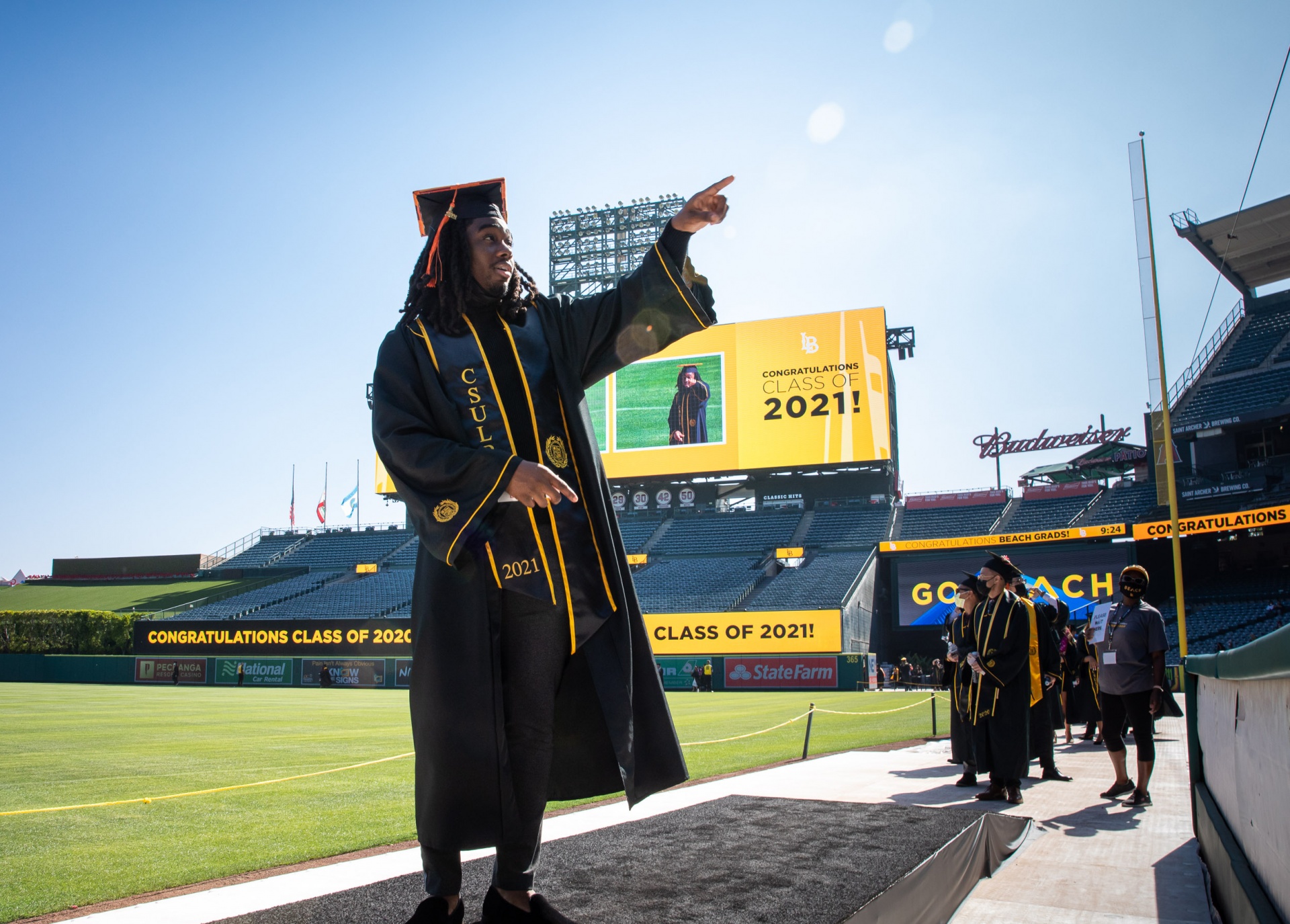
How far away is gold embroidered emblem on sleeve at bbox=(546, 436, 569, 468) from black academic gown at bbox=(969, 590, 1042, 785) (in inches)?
203

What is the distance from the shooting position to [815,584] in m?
33.2

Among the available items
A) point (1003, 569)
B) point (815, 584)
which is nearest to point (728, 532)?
point (815, 584)

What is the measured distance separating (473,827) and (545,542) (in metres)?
0.66

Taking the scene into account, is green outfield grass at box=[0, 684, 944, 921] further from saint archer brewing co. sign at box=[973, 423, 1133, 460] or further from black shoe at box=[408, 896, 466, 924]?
saint archer brewing co. sign at box=[973, 423, 1133, 460]

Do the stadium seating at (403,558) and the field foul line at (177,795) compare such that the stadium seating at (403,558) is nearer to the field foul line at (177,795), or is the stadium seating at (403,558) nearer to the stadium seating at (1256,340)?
the stadium seating at (1256,340)

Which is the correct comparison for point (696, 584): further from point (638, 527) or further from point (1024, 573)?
point (1024, 573)

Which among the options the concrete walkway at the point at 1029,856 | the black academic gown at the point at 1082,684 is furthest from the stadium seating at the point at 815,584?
the concrete walkway at the point at 1029,856

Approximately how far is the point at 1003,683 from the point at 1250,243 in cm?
3518

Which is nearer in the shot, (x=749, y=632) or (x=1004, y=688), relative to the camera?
(x=1004, y=688)

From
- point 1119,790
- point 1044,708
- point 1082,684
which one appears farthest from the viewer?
point 1082,684

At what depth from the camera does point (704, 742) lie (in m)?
A: 9.64

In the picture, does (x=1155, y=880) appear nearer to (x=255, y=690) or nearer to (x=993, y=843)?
(x=993, y=843)

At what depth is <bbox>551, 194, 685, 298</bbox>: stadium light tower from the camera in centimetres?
4153

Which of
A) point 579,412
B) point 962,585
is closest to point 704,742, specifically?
point 962,585
